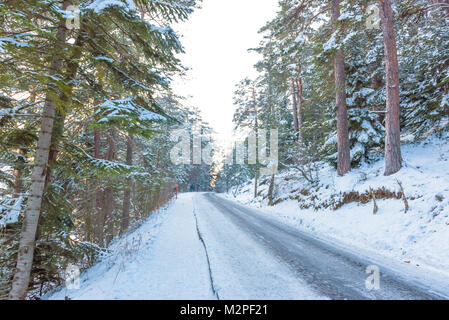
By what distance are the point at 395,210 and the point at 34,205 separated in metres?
9.90

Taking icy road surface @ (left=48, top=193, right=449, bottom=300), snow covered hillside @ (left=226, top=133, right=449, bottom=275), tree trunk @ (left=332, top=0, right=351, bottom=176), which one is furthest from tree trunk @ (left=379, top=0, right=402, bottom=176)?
icy road surface @ (left=48, top=193, right=449, bottom=300)

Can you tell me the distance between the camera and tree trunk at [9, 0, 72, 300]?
3.62 metres

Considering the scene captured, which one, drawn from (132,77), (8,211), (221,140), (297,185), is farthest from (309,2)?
(221,140)

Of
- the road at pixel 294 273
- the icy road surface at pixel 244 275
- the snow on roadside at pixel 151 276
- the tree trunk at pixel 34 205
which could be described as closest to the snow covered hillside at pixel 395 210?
the icy road surface at pixel 244 275

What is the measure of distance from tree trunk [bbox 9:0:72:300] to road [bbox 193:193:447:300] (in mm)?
3284

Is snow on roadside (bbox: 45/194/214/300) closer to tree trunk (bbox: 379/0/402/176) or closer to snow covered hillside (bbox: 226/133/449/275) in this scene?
snow covered hillside (bbox: 226/133/449/275)

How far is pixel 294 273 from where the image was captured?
4059 millimetres

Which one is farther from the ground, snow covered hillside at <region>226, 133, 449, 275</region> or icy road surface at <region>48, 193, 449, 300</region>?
snow covered hillside at <region>226, 133, 449, 275</region>

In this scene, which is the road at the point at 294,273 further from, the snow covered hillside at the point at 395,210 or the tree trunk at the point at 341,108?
the tree trunk at the point at 341,108

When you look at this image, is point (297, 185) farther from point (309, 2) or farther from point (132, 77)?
point (132, 77)

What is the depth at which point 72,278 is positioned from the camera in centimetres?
462

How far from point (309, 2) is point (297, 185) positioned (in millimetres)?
11980

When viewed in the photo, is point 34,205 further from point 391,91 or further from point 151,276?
point 391,91
